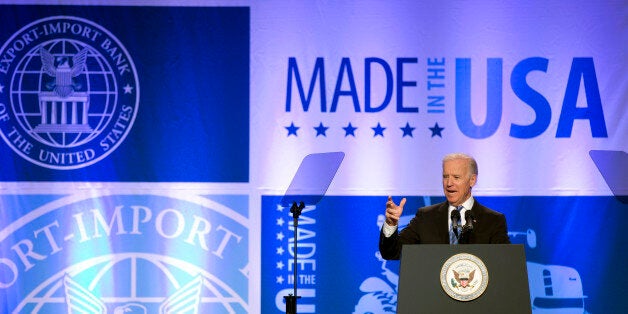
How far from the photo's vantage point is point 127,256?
5121 mm

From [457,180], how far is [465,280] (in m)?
0.94

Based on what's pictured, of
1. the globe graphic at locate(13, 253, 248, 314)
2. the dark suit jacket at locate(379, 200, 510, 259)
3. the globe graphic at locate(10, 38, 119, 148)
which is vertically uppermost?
the globe graphic at locate(10, 38, 119, 148)

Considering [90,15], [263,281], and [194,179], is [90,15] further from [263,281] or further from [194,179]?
[263,281]

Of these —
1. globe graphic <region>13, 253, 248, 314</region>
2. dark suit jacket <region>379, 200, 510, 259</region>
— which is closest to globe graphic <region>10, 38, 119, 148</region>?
globe graphic <region>13, 253, 248, 314</region>

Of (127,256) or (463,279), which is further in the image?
(127,256)

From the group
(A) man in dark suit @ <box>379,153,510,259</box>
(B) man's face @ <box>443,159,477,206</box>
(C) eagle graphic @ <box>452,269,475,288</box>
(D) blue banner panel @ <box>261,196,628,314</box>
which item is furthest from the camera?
(D) blue banner panel @ <box>261,196,628,314</box>

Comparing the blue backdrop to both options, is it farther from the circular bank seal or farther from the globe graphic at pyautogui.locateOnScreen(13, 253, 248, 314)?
the circular bank seal

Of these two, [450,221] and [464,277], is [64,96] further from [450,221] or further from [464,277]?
[464,277]

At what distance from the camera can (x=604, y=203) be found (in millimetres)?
5133

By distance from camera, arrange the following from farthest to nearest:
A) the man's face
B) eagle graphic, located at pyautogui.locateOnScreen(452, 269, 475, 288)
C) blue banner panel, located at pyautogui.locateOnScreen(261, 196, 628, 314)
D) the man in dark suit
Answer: blue banner panel, located at pyautogui.locateOnScreen(261, 196, 628, 314) < the man's face < the man in dark suit < eagle graphic, located at pyautogui.locateOnScreen(452, 269, 475, 288)

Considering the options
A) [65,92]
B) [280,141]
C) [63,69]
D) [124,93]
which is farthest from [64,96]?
[280,141]

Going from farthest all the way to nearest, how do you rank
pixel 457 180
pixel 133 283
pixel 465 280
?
pixel 133 283 < pixel 457 180 < pixel 465 280

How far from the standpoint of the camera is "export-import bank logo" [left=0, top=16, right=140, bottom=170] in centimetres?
516

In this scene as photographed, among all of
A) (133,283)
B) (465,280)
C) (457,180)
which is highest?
(457,180)
